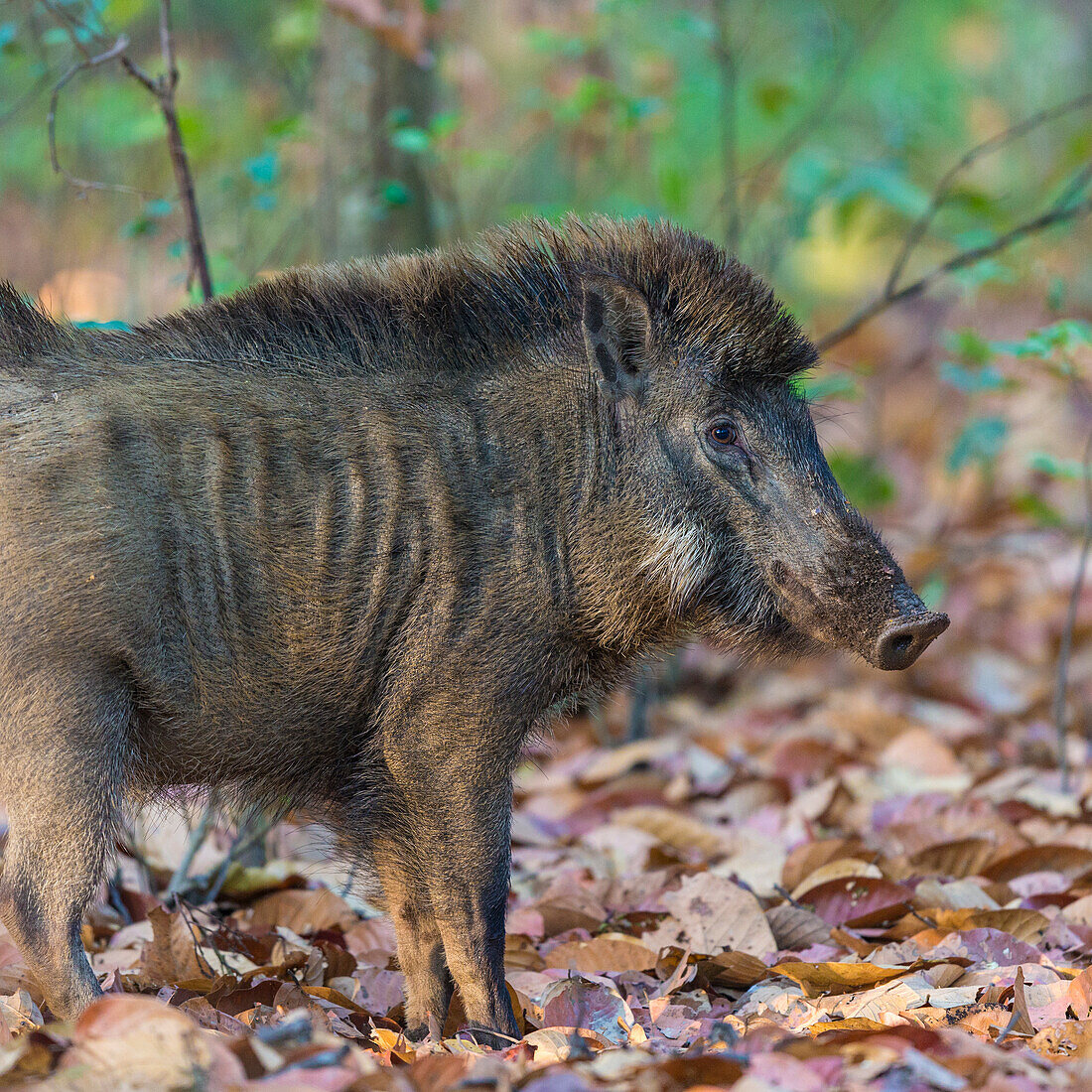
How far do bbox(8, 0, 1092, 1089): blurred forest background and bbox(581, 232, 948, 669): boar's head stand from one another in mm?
792

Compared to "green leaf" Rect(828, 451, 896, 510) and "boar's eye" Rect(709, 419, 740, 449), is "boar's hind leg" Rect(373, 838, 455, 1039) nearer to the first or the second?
"boar's eye" Rect(709, 419, 740, 449)

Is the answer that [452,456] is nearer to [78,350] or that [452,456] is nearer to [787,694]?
[78,350]

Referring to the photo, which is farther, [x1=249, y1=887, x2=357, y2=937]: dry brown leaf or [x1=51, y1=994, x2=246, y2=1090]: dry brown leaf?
[x1=249, y1=887, x2=357, y2=937]: dry brown leaf

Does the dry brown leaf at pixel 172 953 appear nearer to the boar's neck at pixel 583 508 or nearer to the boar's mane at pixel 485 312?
the boar's neck at pixel 583 508

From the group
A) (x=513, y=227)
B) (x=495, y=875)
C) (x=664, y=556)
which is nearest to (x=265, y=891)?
(x=495, y=875)

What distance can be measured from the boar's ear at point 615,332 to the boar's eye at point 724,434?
10.1 inches

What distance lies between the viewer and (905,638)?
3.67 m

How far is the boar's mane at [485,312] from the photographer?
3.68m

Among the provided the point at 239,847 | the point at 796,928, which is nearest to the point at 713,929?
the point at 796,928

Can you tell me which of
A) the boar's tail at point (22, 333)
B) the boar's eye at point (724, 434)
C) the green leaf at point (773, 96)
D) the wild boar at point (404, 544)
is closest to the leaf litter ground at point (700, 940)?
the wild boar at point (404, 544)

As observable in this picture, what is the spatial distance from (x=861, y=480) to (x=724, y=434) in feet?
9.74

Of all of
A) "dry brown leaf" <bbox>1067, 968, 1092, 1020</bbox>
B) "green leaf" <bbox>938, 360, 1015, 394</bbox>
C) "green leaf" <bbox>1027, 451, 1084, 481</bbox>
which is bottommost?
"dry brown leaf" <bbox>1067, 968, 1092, 1020</bbox>

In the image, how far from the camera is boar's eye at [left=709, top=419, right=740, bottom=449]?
3.84m

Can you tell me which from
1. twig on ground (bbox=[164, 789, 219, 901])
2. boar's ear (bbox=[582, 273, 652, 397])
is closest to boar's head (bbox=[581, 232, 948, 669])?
boar's ear (bbox=[582, 273, 652, 397])
